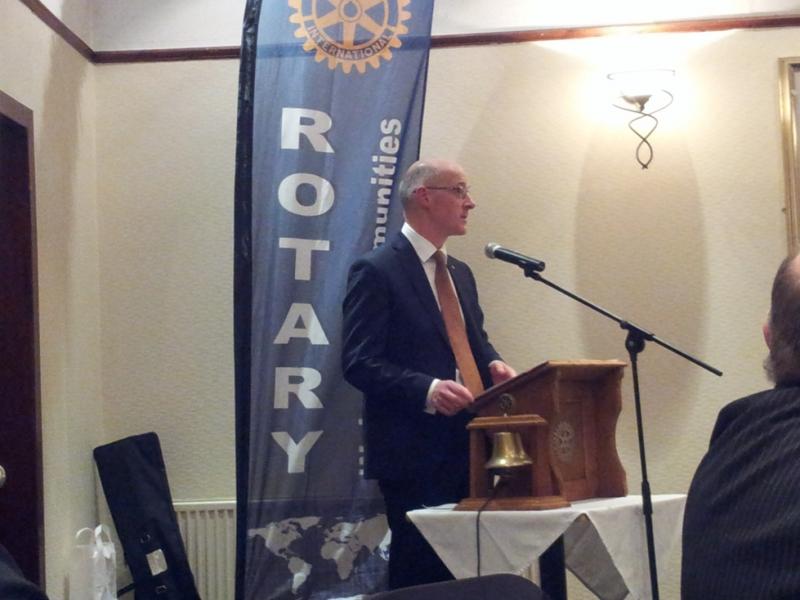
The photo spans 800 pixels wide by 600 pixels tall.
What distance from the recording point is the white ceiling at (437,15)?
12.2 ft

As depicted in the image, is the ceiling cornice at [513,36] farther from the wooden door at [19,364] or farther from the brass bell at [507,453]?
the brass bell at [507,453]

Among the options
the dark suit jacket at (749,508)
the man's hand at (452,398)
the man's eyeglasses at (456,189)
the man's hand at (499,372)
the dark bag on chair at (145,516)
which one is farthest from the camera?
the dark bag on chair at (145,516)

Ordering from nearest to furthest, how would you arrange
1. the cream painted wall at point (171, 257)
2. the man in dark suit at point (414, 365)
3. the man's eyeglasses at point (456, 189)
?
the man in dark suit at point (414, 365) < the man's eyeglasses at point (456, 189) < the cream painted wall at point (171, 257)

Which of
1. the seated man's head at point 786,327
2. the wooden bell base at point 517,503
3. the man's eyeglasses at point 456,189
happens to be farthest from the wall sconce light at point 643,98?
the seated man's head at point 786,327

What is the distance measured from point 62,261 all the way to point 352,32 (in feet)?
3.89

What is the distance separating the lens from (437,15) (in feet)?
12.4

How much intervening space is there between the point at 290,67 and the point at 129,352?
1.19 meters

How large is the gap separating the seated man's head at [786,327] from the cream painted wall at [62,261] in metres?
2.39

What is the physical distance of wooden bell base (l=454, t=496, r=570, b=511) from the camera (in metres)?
2.39

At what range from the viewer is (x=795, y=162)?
144 inches

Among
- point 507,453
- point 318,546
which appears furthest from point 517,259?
point 318,546

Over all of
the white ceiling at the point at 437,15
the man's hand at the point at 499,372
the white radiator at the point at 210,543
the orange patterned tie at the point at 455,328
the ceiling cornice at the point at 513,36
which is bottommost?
the white radiator at the point at 210,543

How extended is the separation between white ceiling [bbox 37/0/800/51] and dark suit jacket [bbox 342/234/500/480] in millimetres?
1202

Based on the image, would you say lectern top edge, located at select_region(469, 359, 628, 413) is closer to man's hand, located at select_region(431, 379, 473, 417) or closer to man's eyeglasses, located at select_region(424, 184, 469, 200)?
man's hand, located at select_region(431, 379, 473, 417)
